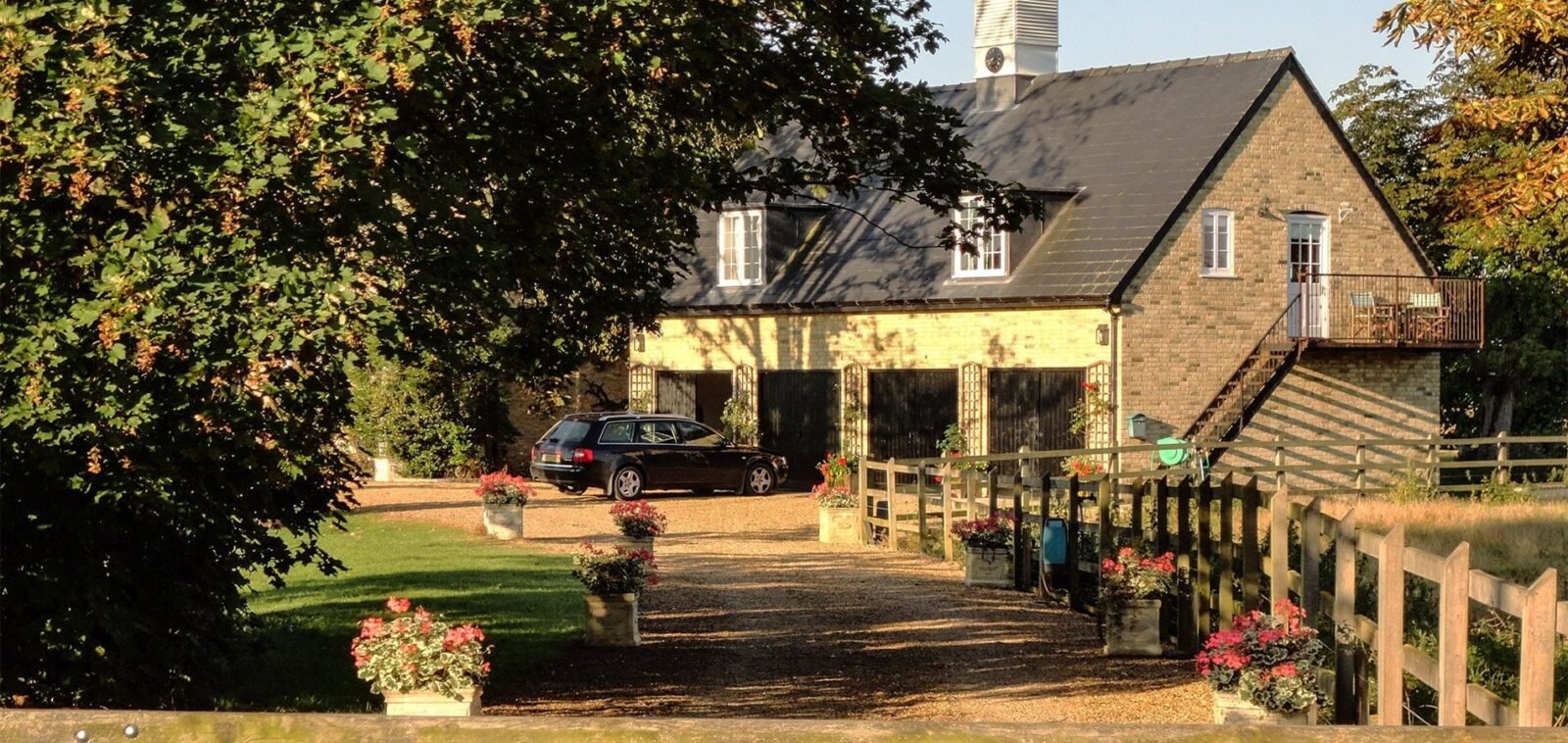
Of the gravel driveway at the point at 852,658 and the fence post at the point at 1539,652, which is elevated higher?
the fence post at the point at 1539,652

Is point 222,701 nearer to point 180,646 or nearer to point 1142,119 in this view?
point 180,646

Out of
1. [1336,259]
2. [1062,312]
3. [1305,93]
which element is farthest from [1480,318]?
[1062,312]

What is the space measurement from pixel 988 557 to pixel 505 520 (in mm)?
8395

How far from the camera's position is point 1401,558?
9.20 meters

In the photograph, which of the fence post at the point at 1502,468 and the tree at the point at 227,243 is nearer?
the tree at the point at 227,243

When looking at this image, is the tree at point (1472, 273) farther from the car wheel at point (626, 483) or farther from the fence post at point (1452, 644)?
the fence post at point (1452, 644)

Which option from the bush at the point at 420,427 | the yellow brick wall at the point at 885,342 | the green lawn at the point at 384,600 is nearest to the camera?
the green lawn at the point at 384,600

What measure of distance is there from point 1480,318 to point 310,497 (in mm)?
27899

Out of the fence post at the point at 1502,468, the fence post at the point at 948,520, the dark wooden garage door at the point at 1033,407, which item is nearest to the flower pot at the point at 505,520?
the fence post at the point at 948,520

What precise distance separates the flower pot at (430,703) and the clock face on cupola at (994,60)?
3011 centimetres

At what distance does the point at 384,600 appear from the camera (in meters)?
17.4

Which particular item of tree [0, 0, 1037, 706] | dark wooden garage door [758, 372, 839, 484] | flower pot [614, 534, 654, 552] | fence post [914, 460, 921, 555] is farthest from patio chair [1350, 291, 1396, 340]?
tree [0, 0, 1037, 706]

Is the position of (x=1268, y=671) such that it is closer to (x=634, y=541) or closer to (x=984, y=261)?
(x=634, y=541)

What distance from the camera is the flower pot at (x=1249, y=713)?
1001cm
